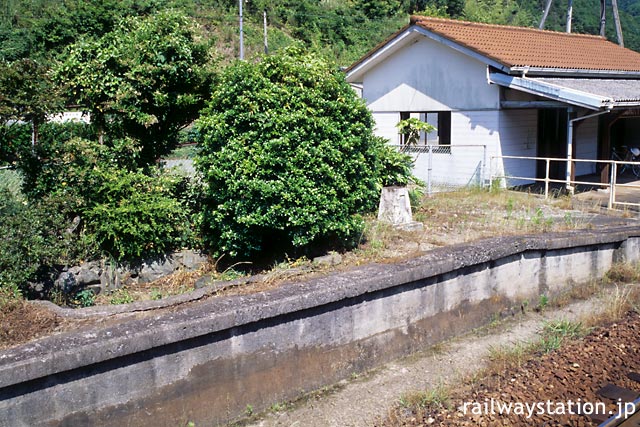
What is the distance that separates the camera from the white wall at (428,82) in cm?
1738

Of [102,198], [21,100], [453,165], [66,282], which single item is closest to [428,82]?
[453,165]

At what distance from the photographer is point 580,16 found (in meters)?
68.4

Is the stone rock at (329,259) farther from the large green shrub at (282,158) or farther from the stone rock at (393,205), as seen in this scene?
the stone rock at (393,205)

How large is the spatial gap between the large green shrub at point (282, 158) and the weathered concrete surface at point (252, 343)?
133 cm

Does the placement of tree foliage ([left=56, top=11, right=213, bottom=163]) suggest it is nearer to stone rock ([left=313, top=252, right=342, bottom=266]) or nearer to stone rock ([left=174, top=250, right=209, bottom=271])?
stone rock ([left=174, top=250, right=209, bottom=271])

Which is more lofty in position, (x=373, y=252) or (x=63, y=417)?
(x=373, y=252)

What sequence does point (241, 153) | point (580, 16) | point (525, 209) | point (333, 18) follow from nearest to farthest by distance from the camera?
point (241, 153), point (525, 209), point (333, 18), point (580, 16)

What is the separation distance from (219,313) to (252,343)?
491 millimetres

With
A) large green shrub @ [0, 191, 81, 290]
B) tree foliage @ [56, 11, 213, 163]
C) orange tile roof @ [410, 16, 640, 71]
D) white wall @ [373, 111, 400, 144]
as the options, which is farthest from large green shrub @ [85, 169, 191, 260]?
white wall @ [373, 111, 400, 144]

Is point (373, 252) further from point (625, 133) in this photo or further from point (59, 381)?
point (625, 133)

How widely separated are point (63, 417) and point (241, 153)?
162 inches

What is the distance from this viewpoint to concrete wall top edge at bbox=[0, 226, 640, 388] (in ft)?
16.1

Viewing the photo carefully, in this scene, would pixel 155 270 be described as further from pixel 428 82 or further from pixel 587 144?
pixel 587 144

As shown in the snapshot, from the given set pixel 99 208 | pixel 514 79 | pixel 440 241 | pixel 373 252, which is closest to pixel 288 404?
pixel 373 252
